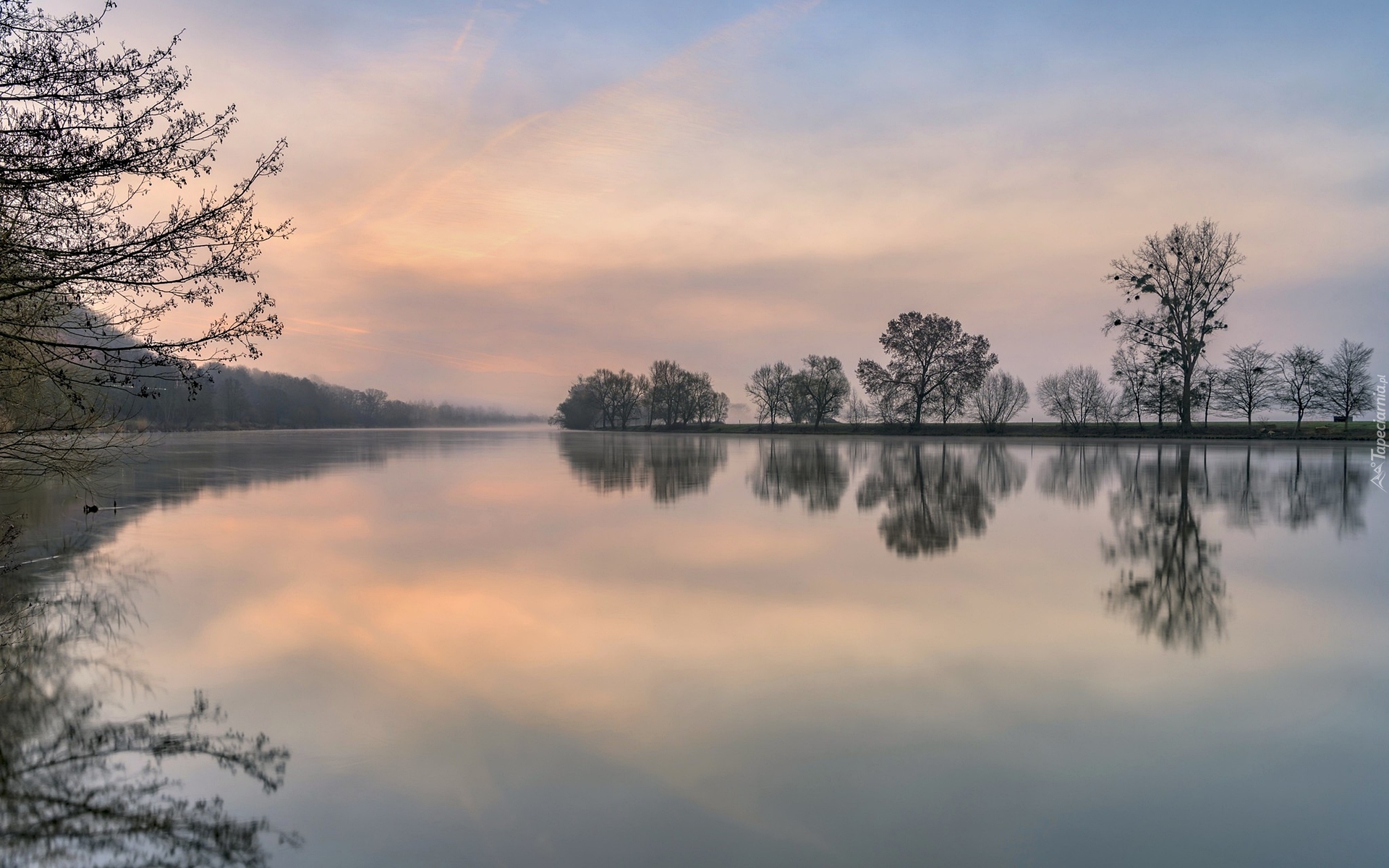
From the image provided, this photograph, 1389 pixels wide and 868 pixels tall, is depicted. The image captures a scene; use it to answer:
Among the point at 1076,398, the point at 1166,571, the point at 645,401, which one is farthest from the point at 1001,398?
the point at 1166,571

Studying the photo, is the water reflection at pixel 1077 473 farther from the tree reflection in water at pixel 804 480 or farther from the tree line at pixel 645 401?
the tree line at pixel 645 401

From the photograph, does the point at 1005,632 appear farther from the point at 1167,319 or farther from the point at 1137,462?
the point at 1167,319

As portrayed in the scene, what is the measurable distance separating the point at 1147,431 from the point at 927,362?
16.7 metres

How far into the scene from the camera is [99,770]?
3994 mm

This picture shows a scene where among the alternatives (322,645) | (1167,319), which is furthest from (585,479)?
(1167,319)

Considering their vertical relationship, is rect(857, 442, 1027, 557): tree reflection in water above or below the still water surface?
above

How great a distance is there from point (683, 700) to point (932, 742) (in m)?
1.54

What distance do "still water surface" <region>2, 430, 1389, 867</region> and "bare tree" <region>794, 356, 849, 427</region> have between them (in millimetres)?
67201

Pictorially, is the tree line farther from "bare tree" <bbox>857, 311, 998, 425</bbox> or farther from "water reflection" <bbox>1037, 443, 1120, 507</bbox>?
"water reflection" <bbox>1037, 443, 1120, 507</bbox>

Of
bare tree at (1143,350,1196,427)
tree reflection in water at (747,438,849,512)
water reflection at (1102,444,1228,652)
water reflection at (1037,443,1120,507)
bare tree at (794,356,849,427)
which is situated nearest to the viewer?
water reflection at (1102,444,1228,652)

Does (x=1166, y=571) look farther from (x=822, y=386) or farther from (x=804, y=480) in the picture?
(x=822, y=386)

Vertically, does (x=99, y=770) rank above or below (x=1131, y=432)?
below

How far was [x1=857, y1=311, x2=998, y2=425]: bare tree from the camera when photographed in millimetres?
60875

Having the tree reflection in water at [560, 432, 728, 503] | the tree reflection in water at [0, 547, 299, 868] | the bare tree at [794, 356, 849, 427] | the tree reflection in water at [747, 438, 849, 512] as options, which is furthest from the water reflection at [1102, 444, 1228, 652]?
the bare tree at [794, 356, 849, 427]
